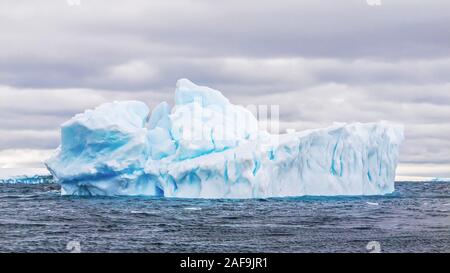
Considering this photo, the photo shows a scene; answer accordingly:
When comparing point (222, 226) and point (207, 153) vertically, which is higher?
point (207, 153)

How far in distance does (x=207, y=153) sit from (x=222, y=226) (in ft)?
37.2

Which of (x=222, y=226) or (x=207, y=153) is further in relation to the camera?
(x=207, y=153)

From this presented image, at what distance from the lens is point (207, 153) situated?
123 feet

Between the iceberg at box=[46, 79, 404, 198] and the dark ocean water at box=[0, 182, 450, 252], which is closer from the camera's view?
the dark ocean water at box=[0, 182, 450, 252]

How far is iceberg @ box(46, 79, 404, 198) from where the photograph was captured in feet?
117

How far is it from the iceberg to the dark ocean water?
2.77 feet

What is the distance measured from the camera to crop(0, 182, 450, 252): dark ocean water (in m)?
21.4

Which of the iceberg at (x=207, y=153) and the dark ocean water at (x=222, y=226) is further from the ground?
the iceberg at (x=207, y=153)

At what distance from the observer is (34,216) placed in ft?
102

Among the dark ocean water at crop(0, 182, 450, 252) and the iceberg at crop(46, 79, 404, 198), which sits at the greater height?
the iceberg at crop(46, 79, 404, 198)

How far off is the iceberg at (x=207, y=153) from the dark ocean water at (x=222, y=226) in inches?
33.3

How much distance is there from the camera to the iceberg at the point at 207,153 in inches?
1407
